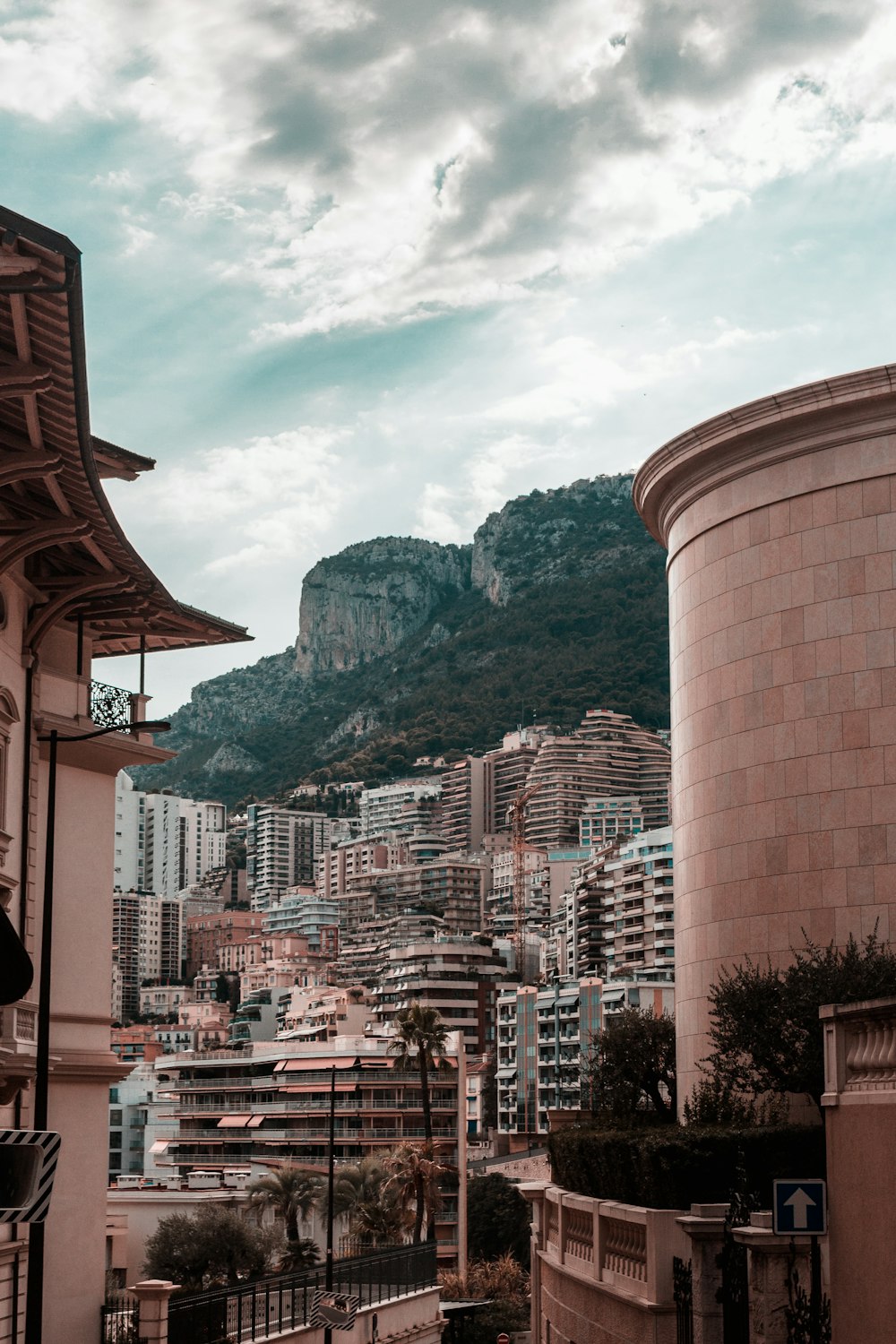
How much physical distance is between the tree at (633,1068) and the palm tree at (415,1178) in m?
37.0

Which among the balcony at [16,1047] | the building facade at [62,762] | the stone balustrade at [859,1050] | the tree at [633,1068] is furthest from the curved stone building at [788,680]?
the stone balustrade at [859,1050]

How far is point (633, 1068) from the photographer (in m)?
Result: 30.7

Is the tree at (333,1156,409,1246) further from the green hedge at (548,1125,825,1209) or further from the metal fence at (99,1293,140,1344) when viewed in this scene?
the green hedge at (548,1125,825,1209)

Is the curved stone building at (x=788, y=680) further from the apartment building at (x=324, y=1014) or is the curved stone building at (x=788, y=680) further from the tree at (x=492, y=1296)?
the apartment building at (x=324, y=1014)

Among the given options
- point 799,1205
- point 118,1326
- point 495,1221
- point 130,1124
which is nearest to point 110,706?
point 118,1326

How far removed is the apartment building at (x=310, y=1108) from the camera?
91438 mm

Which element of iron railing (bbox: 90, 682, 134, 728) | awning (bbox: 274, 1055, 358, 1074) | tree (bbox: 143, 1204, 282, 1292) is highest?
iron railing (bbox: 90, 682, 134, 728)

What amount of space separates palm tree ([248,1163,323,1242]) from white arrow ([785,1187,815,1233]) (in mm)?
53206

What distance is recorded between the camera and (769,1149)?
19688mm

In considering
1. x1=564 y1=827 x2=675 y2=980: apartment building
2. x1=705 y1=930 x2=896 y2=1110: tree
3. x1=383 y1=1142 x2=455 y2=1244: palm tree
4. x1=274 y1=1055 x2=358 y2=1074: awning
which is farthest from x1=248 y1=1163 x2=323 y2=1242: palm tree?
x1=564 y1=827 x2=675 y2=980: apartment building

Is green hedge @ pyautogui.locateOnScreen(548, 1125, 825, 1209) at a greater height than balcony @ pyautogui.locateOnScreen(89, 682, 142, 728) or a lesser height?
lesser

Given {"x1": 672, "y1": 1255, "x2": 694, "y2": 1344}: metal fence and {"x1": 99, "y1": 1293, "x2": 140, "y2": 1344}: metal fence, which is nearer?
{"x1": 672, "y1": 1255, "x2": 694, "y2": 1344}: metal fence

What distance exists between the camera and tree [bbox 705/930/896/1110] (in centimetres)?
2333

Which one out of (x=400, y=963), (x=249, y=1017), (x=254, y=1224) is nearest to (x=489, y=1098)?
(x=400, y=963)
